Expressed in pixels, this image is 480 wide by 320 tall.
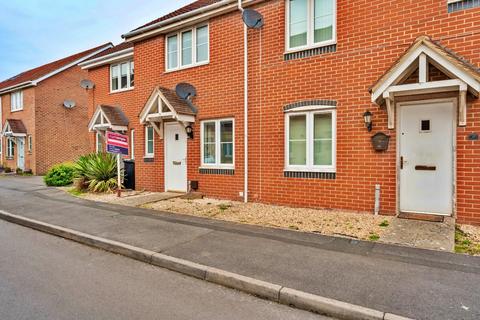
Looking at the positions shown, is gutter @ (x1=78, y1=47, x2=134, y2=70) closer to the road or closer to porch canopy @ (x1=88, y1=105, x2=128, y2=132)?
porch canopy @ (x1=88, y1=105, x2=128, y2=132)

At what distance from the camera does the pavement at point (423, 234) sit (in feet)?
17.6

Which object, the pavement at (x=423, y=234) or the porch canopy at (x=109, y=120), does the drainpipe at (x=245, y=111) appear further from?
the porch canopy at (x=109, y=120)

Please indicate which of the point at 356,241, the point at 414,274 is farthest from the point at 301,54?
the point at 414,274

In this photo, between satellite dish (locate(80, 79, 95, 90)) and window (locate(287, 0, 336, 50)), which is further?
satellite dish (locate(80, 79, 95, 90))

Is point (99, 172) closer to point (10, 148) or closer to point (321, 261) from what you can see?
point (321, 261)

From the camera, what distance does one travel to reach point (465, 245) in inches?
211

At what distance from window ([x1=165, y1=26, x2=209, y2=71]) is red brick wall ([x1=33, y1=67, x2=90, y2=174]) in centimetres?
1357

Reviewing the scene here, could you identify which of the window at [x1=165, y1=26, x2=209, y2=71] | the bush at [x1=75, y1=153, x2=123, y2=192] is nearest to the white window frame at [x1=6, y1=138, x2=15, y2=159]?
the bush at [x1=75, y1=153, x2=123, y2=192]

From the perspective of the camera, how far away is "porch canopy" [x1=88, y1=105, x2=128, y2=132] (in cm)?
1323

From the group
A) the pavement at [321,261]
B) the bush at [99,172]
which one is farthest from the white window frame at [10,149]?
the pavement at [321,261]

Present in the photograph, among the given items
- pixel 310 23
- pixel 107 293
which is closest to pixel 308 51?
pixel 310 23

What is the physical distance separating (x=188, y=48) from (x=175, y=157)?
3815 millimetres

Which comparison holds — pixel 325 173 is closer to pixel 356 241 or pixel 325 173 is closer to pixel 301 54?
pixel 356 241

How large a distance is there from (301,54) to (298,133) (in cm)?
211
